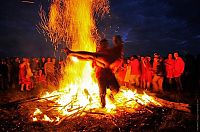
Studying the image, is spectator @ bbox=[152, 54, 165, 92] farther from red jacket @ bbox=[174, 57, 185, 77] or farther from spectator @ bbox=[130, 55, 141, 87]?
spectator @ bbox=[130, 55, 141, 87]

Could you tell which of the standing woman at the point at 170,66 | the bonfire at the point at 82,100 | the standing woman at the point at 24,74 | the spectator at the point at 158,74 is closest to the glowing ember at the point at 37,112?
the bonfire at the point at 82,100

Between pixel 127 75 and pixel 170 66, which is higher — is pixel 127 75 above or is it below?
below

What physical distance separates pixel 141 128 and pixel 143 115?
1.24 m

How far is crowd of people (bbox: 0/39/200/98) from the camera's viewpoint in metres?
14.0

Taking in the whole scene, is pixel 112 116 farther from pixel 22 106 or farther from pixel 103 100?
pixel 22 106

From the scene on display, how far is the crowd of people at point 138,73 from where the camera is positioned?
1404cm

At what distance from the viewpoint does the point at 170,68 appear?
14.1 meters

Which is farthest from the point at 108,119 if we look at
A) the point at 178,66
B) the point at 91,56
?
the point at 178,66

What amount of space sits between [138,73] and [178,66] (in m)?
2.25

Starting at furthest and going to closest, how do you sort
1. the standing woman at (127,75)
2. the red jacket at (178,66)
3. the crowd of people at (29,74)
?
the crowd of people at (29,74), the standing woman at (127,75), the red jacket at (178,66)

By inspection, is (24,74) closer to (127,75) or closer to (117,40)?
(127,75)

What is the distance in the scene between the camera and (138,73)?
15.0 meters

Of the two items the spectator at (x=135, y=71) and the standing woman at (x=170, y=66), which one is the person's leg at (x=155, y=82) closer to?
the standing woman at (x=170, y=66)

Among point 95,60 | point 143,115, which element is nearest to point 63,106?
point 95,60
